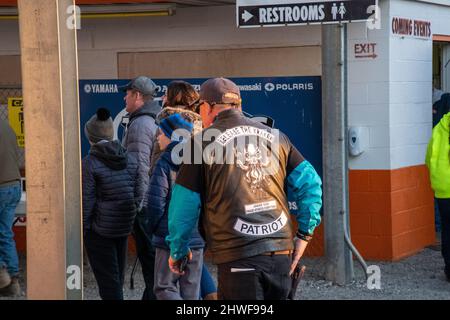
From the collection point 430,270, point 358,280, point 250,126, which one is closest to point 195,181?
point 250,126

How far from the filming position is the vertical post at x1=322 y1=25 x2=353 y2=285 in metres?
9.25

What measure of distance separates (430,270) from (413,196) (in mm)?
1013

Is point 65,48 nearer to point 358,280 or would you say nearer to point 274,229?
point 274,229

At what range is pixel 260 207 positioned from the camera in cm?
563

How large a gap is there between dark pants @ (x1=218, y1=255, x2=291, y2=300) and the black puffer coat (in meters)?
2.16

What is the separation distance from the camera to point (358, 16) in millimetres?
8578

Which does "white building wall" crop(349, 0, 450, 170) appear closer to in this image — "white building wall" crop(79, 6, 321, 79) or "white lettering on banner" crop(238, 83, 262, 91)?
"white building wall" crop(79, 6, 321, 79)

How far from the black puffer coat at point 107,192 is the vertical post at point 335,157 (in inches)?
92.3

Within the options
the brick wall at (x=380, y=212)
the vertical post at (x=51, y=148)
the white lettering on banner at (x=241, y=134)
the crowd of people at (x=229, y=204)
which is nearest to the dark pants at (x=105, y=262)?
the crowd of people at (x=229, y=204)

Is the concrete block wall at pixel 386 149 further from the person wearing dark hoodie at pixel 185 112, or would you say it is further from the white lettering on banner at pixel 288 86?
the person wearing dark hoodie at pixel 185 112

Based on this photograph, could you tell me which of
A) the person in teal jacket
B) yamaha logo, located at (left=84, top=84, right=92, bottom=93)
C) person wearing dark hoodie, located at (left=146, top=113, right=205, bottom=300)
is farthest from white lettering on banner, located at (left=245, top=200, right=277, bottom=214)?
yamaha logo, located at (left=84, top=84, right=92, bottom=93)

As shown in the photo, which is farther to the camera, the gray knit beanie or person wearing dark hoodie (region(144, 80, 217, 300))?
the gray knit beanie

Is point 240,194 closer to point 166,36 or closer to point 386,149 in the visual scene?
point 386,149

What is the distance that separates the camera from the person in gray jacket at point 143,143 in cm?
786
